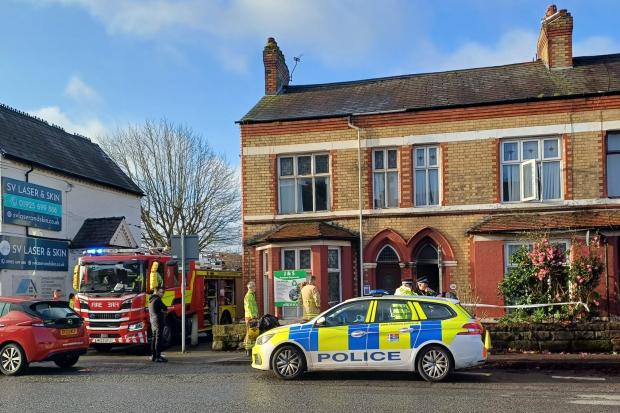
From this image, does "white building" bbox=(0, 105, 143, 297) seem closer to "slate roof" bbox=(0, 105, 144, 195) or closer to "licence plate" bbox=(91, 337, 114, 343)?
"slate roof" bbox=(0, 105, 144, 195)

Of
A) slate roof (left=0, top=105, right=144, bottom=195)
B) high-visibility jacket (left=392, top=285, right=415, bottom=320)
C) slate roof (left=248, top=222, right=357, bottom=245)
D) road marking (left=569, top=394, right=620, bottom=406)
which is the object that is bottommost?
road marking (left=569, top=394, right=620, bottom=406)

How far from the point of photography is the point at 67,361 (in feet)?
46.5

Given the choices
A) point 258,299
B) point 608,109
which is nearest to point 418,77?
point 608,109

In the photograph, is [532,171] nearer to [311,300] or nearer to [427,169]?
[427,169]

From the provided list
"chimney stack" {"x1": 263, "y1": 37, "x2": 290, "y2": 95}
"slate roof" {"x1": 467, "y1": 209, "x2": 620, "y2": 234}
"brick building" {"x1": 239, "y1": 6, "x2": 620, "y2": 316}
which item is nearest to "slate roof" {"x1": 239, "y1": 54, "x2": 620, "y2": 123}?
"brick building" {"x1": 239, "y1": 6, "x2": 620, "y2": 316}

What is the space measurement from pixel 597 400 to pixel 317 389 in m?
4.07

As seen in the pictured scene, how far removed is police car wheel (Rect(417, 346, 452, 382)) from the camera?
11.1 metres

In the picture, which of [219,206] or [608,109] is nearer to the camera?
[608,109]

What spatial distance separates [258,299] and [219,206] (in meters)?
24.6

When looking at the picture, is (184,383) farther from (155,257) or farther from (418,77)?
(418,77)

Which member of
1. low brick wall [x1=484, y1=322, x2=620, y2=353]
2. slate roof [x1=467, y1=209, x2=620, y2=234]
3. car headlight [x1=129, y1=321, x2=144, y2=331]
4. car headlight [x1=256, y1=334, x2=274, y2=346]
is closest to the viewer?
car headlight [x1=256, y1=334, x2=274, y2=346]

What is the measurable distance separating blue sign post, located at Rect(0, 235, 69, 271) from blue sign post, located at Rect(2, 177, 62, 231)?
0.54 meters

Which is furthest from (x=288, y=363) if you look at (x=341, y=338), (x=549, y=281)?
(x=549, y=281)

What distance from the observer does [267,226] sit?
20.3 meters
